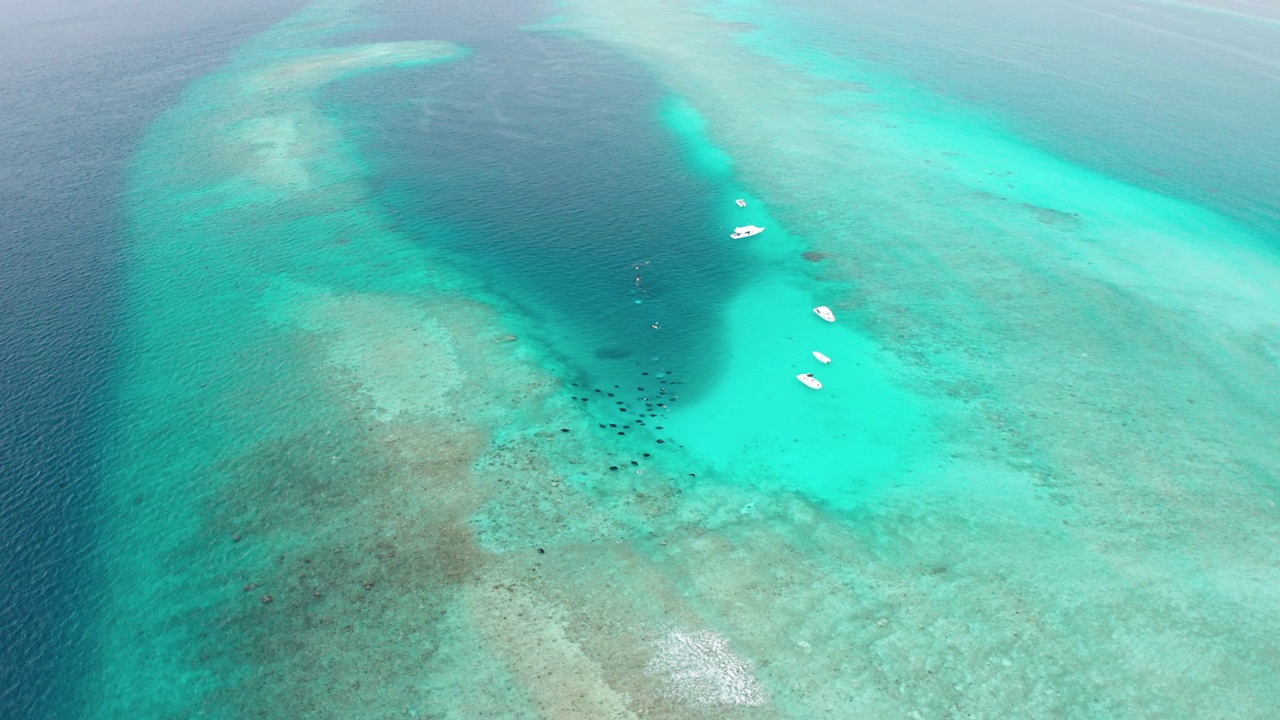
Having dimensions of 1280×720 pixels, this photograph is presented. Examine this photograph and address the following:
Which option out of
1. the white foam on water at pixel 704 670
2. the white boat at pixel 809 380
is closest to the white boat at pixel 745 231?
the white boat at pixel 809 380

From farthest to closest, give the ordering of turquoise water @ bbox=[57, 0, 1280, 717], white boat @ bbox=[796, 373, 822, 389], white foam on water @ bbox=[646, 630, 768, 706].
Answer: white boat @ bbox=[796, 373, 822, 389]
turquoise water @ bbox=[57, 0, 1280, 717]
white foam on water @ bbox=[646, 630, 768, 706]

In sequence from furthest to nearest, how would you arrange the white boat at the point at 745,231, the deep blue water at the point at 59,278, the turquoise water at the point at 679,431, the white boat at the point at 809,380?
the white boat at the point at 745,231, the white boat at the point at 809,380, the deep blue water at the point at 59,278, the turquoise water at the point at 679,431

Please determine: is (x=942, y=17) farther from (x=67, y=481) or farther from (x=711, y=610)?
(x=67, y=481)

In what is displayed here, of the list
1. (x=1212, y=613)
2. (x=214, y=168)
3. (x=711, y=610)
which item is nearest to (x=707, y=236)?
(x=711, y=610)

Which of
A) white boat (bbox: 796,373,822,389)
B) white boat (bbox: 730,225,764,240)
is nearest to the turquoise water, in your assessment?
white boat (bbox: 796,373,822,389)

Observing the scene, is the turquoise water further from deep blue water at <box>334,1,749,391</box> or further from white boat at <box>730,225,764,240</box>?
white boat at <box>730,225,764,240</box>

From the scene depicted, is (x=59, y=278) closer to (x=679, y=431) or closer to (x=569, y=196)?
(x=569, y=196)

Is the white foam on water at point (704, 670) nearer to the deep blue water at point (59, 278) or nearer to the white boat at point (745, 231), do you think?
the deep blue water at point (59, 278)
